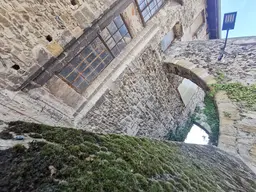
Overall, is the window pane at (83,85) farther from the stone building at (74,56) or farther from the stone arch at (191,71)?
the stone arch at (191,71)

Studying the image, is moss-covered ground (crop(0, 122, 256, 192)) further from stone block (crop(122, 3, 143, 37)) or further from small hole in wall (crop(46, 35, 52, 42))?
stone block (crop(122, 3, 143, 37))

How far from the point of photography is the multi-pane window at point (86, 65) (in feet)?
10.1

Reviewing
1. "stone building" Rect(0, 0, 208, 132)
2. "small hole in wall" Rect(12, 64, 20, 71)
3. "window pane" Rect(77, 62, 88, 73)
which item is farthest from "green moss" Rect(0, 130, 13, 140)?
"window pane" Rect(77, 62, 88, 73)

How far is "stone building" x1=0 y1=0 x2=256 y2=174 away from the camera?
2.30 metres

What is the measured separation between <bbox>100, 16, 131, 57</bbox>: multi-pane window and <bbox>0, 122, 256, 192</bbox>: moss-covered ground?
280cm

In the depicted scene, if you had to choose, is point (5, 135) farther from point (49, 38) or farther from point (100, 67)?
point (100, 67)

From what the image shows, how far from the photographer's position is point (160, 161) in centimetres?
128

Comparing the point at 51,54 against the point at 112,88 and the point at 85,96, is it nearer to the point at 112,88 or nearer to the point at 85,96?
the point at 85,96

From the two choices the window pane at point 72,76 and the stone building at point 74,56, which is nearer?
the stone building at point 74,56

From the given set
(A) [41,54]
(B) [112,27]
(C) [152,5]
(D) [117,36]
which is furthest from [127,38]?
(A) [41,54]

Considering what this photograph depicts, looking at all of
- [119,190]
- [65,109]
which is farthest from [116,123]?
[119,190]

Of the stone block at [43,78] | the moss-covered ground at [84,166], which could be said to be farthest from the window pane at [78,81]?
the moss-covered ground at [84,166]

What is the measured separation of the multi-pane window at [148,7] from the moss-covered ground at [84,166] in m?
4.07

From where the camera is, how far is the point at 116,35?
380cm
